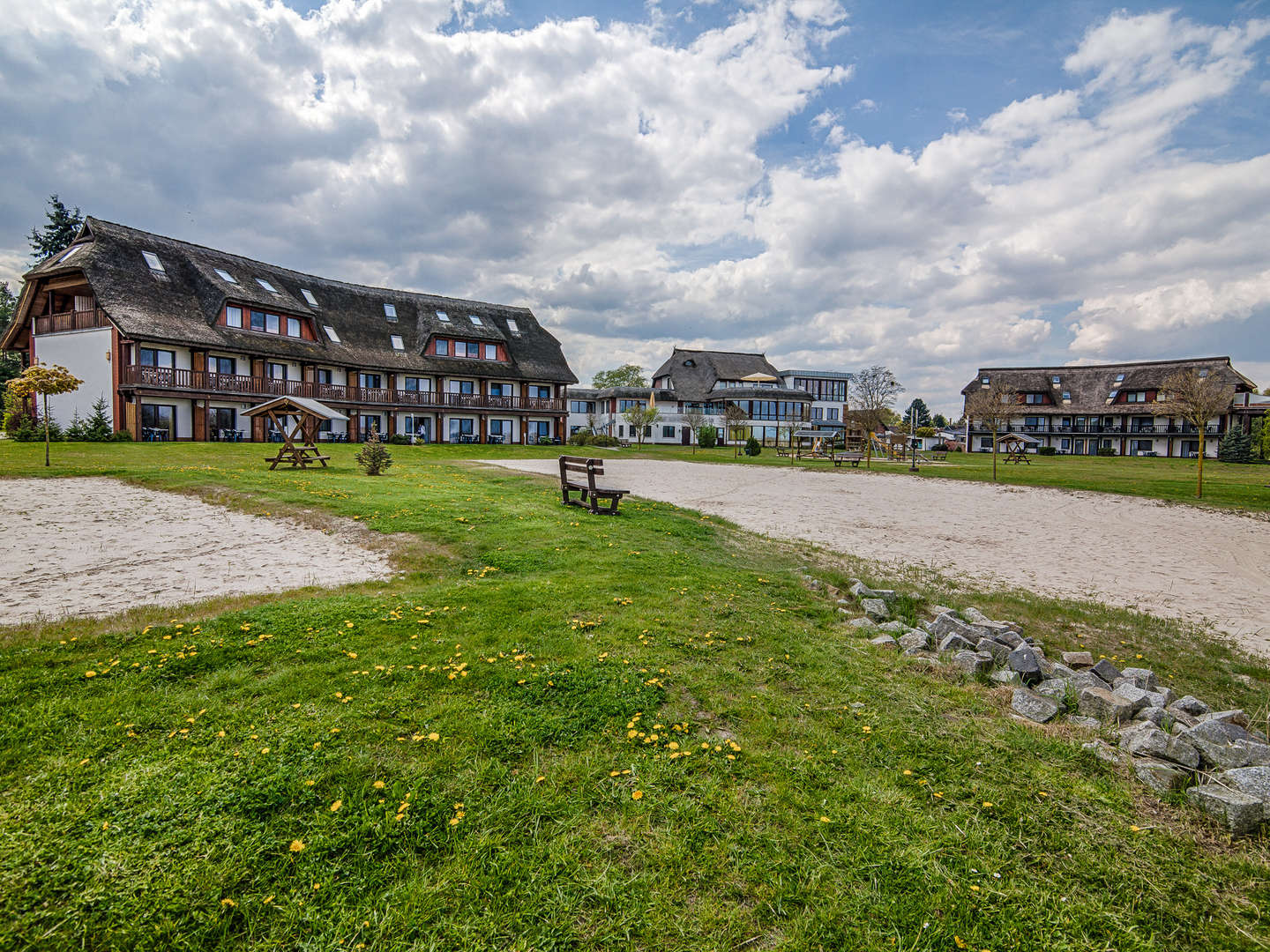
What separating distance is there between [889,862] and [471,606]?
4864 mm

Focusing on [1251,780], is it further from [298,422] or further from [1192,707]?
[298,422]

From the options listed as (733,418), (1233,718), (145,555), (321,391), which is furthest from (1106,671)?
(733,418)

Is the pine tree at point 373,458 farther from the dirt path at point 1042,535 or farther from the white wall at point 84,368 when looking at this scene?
the white wall at point 84,368

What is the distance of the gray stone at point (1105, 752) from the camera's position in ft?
13.9

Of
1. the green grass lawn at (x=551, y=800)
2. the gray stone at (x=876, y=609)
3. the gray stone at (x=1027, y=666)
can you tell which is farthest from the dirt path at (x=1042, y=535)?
the green grass lawn at (x=551, y=800)

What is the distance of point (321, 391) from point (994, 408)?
44.5 m

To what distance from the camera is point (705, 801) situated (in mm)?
3609

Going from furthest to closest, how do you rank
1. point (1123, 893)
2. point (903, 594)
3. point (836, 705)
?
point (903, 594) → point (836, 705) → point (1123, 893)

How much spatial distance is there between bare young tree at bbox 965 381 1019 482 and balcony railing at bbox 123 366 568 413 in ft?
113

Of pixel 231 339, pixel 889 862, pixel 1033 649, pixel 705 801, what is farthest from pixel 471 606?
pixel 231 339

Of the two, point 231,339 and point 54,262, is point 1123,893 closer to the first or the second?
point 231,339

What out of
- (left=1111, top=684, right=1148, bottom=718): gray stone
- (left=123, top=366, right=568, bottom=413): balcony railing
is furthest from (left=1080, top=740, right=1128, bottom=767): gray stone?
(left=123, top=366, right=568, bottom=413): balcony railing

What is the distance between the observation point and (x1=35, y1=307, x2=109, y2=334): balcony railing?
103ft

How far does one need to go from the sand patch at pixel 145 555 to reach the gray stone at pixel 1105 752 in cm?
787
